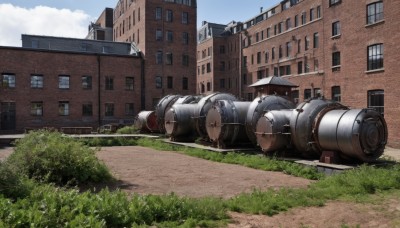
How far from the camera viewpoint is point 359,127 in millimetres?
11703

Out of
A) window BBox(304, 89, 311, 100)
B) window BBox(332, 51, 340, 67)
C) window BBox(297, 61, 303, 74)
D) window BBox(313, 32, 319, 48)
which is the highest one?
window BBox(313, 32, 319, 48)

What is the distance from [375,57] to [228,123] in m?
12.9

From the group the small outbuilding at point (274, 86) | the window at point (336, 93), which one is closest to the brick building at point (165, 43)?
the window at point (336, 93)

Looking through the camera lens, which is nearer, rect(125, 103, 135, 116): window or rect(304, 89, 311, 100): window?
rect(304, 89, 311, 100): window

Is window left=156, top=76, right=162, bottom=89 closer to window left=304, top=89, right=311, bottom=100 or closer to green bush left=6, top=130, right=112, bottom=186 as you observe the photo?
window left=304, top=89, right=311, bottom=100

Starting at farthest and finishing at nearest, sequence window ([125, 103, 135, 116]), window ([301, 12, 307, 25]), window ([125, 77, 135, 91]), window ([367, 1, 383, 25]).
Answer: window ([301, 12, 307, 25]) < window ([125, 77, 135, 91]) < window ([125, 103, 135, 116]) < window ([367, 1, 383, 25])

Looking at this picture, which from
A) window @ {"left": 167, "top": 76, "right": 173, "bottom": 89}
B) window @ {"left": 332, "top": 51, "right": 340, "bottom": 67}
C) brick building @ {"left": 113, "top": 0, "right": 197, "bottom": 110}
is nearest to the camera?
window @ {"left": 332, "top": 51, "right": 340, "bottom": 67}

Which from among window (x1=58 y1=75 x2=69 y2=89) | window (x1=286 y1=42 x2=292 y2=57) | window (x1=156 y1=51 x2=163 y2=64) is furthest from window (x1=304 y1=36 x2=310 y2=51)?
window (x1=58 y1=75 x2=69 y2=89)

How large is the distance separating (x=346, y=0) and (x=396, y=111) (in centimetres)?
958

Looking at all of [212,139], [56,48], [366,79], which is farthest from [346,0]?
[56,48]

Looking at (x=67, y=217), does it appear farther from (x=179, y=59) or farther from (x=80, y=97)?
(x=179, y=59)

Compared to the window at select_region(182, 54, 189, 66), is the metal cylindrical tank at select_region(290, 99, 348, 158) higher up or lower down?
lower down

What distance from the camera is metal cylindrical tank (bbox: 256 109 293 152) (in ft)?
47.9

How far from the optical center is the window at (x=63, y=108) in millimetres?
38094
